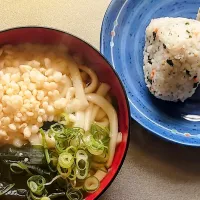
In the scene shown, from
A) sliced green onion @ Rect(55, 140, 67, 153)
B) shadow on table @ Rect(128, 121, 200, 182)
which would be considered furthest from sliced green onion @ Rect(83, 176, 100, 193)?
shadow on table @ Rect(128, 121, 200, 182)

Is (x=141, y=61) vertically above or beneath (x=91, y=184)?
above

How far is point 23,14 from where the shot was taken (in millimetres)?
1597

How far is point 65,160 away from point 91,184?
0.33 ft

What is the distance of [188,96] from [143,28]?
0.90ft

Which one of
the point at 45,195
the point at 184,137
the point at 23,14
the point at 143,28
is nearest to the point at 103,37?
the point at 143,28

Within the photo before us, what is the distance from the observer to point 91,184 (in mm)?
1265

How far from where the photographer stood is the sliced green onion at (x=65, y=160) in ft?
4.03

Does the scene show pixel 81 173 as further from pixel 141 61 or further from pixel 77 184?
pixel 141 61

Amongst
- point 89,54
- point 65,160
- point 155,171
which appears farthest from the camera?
point 155,171

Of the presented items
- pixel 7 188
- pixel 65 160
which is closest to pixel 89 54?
pixel 65 160

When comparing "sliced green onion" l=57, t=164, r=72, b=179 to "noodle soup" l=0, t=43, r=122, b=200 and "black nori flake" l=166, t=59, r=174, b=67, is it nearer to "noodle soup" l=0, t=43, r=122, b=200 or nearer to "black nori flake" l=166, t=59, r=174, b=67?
"noodle soup" l=0, t=43, r=122, b=200

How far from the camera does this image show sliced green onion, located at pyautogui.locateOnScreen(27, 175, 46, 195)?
4.04ft

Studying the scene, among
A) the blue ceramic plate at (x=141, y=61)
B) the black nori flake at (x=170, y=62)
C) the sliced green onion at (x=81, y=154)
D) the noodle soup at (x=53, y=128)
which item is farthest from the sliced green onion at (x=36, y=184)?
the black nori flake at (x=170, y=62)

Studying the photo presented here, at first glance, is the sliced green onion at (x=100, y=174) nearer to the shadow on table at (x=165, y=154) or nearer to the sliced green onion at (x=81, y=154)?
the sliced green onion at (x=81, y=154)
